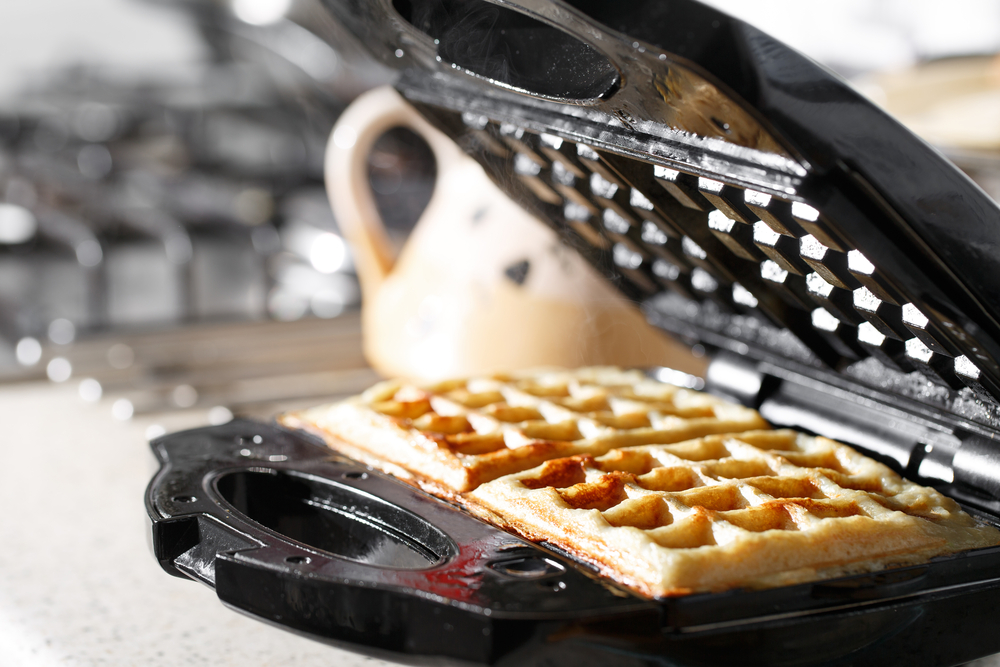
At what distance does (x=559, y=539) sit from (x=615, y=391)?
0.35 metres

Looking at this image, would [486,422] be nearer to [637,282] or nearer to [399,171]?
[637,282]

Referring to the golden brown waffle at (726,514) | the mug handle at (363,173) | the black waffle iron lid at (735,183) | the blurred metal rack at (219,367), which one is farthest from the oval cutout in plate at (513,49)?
the blurred metal rack at (219,367)

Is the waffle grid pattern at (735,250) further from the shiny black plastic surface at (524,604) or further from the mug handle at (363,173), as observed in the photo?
the mug handle at (363,173)

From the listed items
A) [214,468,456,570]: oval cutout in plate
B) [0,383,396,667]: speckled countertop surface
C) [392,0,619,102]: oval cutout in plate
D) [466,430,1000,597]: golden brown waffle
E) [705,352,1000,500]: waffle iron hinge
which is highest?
[392,0,619,102]: oval cutout in plate

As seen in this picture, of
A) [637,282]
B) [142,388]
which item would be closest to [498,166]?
[637,282]

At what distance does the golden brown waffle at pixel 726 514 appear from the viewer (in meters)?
0.46

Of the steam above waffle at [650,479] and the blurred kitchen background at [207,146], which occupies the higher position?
the blurred kitchen background at [207,146]

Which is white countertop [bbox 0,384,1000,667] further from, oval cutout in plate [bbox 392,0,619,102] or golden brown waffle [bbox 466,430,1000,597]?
oval cutout in plate [bbox 392,0,619,102]

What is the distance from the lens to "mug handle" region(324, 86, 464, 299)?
42.6 inches

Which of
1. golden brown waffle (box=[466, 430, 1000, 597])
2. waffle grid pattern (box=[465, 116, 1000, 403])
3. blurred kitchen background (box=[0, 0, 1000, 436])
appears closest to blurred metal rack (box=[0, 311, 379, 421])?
blurred kitchen background (box=[0, 0, 1000, 436])

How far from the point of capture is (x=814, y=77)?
40 cm

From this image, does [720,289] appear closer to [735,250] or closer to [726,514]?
[735,250]

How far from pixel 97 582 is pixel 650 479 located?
453 mm

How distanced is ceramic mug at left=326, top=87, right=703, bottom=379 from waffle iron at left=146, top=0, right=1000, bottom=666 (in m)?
0.23
